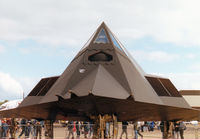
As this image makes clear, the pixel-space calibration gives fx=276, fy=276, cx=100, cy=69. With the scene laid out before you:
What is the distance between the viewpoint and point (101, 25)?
9516 mm

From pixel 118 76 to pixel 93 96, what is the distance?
1380 millimetres

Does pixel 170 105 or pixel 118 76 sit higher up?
pixel 118 76

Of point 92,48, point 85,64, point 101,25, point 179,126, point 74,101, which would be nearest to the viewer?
point 74,101

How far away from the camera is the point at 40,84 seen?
9.74 m

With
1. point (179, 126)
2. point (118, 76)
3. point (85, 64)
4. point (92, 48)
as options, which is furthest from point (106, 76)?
point (179, 126)

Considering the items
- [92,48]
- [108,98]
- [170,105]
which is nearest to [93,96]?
[108,98]

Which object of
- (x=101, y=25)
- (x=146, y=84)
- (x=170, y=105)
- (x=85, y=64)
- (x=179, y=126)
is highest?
(x=101, y=25)

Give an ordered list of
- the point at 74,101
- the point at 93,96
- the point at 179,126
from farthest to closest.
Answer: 1. the point at 179,126
2. the point at 74,101
3. the point at 93,96

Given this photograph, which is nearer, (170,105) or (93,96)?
(93,96)

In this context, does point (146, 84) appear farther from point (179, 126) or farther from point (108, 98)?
point (179, 126)

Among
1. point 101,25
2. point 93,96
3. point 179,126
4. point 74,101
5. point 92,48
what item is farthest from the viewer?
point 179,126

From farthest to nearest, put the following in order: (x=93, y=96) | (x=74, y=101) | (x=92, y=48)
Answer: (x=92, y=48), (x=74, y=101), (x=93, y=96)

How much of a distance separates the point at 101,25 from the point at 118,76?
9.62 ft

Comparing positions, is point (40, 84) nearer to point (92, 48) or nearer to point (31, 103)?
point (31, 103)
